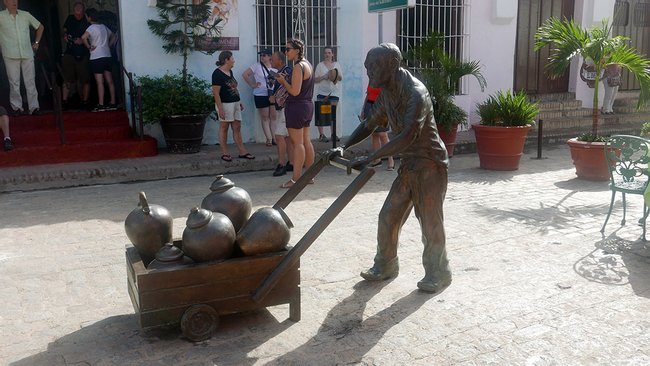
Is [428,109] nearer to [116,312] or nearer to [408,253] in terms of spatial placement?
[408,253]

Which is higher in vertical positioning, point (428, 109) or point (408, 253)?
point (428, 109)

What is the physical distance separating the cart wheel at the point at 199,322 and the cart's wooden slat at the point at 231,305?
3 cm

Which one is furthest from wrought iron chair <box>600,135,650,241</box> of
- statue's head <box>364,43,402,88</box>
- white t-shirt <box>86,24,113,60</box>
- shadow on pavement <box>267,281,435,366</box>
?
white t-shirt <box>86,24,113,60</box>

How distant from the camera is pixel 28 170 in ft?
27.3

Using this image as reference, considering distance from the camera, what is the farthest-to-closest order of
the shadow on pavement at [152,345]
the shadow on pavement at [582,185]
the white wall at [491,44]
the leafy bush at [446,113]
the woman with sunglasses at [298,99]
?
the white wall at [491,44] < the leafy bush at [446,113] < the shadow on pavement at [582,185] < the woman with sunglasses at [298,99] < the shadow on pavement at [152,345]

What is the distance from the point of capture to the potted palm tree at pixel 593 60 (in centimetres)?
805

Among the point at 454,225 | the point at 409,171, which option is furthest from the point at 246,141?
the point at 409,171

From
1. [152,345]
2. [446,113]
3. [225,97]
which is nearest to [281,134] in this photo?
[225,97]

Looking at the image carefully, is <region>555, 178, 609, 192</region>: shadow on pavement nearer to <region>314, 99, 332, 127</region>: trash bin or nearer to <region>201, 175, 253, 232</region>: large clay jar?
<region>314, 99, 332, 127</region>: trash bin

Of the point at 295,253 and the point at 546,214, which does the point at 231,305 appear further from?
the point at 546,214

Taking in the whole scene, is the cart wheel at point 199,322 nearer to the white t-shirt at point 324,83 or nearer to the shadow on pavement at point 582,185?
the shadow on pavement at point 582,185

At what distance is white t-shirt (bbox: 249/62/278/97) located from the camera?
10359 mm

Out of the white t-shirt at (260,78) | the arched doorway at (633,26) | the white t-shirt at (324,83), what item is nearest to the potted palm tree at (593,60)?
the white t-shirt at (324,83)

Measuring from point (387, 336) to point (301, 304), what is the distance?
733mm
